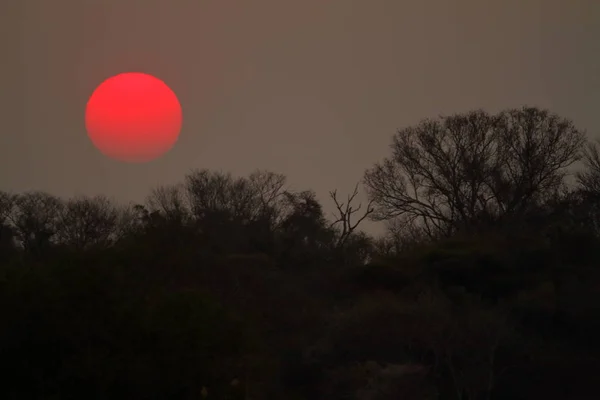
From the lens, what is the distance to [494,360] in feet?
107

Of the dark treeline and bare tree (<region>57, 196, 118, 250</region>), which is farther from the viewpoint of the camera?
bare tree (<region>57, 196, 118, 250</region>)

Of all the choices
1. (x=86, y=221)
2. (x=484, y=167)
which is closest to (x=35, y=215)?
(x=86, y=221)

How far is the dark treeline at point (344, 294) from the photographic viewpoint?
21453mm

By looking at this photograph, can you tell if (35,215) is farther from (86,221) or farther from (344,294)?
(344,294)

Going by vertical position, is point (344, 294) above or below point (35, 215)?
below

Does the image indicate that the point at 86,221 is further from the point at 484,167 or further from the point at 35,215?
the point at 484,167

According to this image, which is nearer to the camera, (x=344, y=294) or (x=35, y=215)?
(x=344, y=294)

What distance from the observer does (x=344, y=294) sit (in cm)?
4069

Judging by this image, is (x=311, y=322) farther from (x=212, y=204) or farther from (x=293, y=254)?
(x=212, y=204)

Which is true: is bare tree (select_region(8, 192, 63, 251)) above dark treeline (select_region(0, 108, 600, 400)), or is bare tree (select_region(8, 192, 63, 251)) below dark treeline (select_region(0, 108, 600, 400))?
above

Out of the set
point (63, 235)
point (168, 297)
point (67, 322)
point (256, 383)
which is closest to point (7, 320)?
point (67, 322)

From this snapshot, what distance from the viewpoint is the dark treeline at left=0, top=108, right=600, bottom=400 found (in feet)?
70.4

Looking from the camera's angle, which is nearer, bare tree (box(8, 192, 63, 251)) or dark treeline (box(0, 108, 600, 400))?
Answer: dark treeline (box(0, 108, 600, 400))

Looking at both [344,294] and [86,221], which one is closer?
[344,294]
